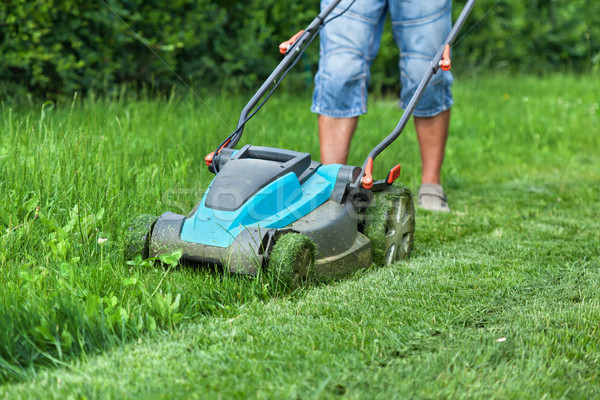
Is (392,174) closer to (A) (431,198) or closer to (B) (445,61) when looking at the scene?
(B) (445,61)

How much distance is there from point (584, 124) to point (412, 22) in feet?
10.8

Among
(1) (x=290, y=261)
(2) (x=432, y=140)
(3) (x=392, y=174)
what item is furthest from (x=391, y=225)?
(2) (x=432, y=140)

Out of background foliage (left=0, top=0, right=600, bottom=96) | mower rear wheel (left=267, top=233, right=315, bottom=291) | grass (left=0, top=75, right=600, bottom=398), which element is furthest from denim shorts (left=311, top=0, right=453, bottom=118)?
background foliage (left=0, top=0, right=600, bottom=96)

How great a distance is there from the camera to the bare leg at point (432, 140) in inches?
138

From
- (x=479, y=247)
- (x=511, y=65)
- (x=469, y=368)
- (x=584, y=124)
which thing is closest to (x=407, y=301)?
(x=469, y=368)

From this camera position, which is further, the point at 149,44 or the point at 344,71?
the point at 149,44

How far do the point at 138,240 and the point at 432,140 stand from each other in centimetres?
171

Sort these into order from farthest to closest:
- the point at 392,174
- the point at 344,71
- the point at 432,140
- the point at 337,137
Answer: the point at 432,140, the point at 337,137, the point at 344,71, the point at 392,174

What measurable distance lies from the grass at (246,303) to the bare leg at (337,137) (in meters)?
0.51

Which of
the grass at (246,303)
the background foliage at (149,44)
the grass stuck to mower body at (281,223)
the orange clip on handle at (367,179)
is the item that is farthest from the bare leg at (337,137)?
the background foliage at (149,44)

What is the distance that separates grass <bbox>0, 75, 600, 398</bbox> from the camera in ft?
5.69

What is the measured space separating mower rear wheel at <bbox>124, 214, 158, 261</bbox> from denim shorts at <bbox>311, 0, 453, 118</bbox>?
120 cm

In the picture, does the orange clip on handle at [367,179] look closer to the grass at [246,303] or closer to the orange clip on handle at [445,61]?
the grass at [246,303]

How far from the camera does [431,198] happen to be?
143 inches
